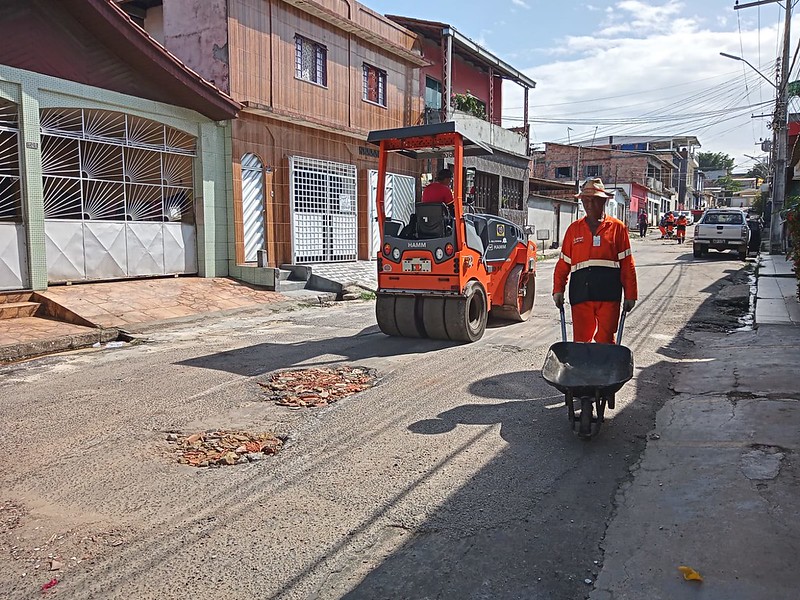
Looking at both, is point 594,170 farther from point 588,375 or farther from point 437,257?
point 588,375

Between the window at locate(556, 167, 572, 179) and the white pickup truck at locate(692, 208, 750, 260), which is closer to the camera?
the white pickup truck at locate(692, 208, 750, 260)

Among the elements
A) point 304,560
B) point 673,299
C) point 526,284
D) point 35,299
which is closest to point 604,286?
point 304,560

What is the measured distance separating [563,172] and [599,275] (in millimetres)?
49163

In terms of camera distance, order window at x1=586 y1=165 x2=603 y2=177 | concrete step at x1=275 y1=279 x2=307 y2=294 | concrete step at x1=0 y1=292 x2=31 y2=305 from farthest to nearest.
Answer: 1. window at x1=586 y1=165 x2=603 y2=177
2. concrete step at x1=275 y1=279 x2=307 y2=294
3. concrete step at x1=0 y1=292 x2=31 y2=305

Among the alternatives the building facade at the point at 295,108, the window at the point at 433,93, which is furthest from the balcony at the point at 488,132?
the building facade at the point at 295,108

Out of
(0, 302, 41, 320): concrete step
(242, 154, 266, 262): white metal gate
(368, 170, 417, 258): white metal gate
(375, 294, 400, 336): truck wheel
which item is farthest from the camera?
(368, 170, 417, 258): white metal gate

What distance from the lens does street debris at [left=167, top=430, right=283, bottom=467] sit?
4.50 meters

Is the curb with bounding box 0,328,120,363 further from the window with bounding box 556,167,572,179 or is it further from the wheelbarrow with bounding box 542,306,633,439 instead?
the window with bounding box 556,167,572,179

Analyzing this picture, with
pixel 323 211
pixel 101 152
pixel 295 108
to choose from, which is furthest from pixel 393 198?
pixel 101 152

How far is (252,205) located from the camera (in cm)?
1492

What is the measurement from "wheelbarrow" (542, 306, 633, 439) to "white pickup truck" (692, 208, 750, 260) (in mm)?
19750

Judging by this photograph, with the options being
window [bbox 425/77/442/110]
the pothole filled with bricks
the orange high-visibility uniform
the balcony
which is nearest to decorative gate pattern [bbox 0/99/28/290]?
the pothole filled with bricks

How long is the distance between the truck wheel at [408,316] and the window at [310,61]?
9.48 metres

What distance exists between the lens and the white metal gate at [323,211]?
16.0 meters
